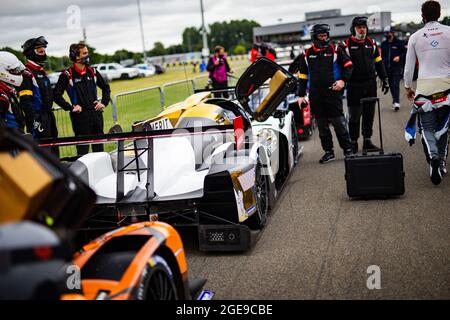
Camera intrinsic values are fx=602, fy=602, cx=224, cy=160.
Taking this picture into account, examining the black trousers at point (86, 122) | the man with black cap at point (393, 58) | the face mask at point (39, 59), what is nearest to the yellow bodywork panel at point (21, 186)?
the face mask at point (39, 59)

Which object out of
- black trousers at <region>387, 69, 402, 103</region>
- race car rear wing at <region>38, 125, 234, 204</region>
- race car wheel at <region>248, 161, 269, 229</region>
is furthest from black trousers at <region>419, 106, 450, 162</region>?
black trousers at <region>387, 69, 402, 103</region>

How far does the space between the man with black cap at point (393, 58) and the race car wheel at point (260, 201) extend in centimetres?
968

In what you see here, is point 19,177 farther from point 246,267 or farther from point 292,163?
point 292,163

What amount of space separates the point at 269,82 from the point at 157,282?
11.8 ft

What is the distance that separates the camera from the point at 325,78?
30.9 ft

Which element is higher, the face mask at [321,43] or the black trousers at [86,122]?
the face mask at [321,43]

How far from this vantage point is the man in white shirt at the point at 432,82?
7.31m

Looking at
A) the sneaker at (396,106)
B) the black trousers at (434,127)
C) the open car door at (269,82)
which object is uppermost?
the open car door at (269,82)

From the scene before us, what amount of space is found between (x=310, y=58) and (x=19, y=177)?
25.5 feet

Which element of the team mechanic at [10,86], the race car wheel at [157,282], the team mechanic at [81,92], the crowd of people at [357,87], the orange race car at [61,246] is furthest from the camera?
the team mechanic at [81,92]

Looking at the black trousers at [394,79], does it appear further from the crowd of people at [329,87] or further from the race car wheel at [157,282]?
the race car wheel at [157,282]

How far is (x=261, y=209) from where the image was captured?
636 centimetres

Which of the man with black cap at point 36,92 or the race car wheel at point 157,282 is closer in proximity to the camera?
the race car wheel at point 157,282
